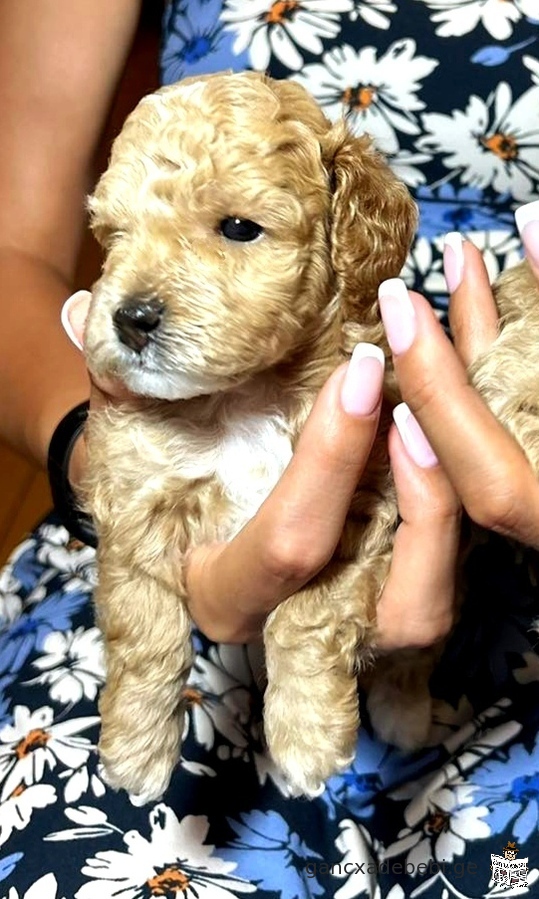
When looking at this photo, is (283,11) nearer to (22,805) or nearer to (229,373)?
(229,373)

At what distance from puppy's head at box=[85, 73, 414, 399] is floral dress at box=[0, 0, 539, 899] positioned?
20.0 inches

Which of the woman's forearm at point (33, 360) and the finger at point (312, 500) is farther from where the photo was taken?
the woman's forearm at point (33, 360)

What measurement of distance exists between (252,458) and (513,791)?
626mm

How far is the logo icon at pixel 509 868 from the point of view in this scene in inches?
49.9

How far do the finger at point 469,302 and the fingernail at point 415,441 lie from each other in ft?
0.40

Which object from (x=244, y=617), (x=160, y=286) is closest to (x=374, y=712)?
(x=244, y=617)

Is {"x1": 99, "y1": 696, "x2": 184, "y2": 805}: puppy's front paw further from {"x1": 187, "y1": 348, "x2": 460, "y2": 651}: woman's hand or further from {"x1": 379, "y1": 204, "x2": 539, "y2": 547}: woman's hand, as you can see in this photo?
{"x1": 379, "y1": 204, "x2": 539, "y2": 547}: woman's hand

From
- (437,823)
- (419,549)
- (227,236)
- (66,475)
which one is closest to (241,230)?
(227,236)

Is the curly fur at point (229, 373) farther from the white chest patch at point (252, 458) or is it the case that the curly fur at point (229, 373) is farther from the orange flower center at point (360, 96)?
the orange flower center at point (360, 96)

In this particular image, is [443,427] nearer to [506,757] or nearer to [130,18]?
[506,757]

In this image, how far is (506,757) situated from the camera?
1.39 metres

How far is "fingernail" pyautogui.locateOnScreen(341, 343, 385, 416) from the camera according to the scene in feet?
3.74

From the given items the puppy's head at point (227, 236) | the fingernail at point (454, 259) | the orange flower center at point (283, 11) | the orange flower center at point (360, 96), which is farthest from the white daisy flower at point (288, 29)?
the fingernail at point (454, 259)

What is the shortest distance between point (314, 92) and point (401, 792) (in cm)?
130
